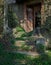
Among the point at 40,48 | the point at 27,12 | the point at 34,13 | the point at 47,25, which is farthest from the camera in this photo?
the point at 27,12

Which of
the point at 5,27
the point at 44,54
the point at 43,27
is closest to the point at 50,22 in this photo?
the point at 43,27

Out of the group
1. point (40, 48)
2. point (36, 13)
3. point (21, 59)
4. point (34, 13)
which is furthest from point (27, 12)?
point (21, 59)

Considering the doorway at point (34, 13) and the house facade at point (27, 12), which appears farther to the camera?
the house facade at point (27, 12)

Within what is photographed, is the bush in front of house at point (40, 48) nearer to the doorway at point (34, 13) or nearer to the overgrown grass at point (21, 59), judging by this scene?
the overgrown grass at point (21, 59)

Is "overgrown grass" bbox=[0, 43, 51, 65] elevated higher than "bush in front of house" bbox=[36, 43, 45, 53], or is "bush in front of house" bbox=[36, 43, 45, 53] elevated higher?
"bush in front of house" bbox=[36, 43, 45, 53]

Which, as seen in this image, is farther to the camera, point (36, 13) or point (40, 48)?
point (36, 13)

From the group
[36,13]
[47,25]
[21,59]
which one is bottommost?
[21,59]

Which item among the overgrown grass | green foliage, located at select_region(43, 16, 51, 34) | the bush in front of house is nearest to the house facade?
green foliage, located at select_region(43, 16, 51, 34)

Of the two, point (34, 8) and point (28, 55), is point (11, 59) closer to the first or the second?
point (28, 55)

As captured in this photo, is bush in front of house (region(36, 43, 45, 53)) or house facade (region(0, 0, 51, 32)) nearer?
bush in front of house (region(36, 43, 45, 53))

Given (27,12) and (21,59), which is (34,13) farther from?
(21,59)

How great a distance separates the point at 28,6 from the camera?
1474 centimetres

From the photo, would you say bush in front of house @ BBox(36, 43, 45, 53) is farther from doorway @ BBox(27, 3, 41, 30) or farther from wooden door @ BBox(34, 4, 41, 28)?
wooden door @ BBox(34, 4, 41, 28)

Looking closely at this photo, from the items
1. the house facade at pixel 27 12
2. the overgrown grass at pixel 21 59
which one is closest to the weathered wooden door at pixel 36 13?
the house facade at pixel 27 12
